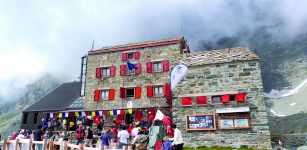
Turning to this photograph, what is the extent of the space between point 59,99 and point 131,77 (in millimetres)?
12115

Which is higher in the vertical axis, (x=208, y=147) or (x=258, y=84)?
(x=258, y=84)

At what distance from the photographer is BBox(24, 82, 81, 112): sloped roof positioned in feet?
99.3

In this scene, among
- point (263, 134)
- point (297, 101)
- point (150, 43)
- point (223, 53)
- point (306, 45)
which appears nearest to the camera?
point (263, 134)

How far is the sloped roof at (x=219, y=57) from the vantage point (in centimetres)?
1600

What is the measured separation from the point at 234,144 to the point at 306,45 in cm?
8047

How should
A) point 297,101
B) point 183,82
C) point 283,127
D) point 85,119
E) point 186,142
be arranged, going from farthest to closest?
point 297,101 < point 283,127 < point 85,119 < point 183,82 < point 186,142

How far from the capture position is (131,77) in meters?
25.2

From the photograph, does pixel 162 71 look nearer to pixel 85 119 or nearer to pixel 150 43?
pixel 150 43

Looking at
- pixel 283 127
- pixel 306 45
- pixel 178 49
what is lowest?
pixel 283 127

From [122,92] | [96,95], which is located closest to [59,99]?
[96,95]

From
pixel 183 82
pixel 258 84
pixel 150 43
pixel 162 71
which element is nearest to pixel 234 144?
pixel 258 84

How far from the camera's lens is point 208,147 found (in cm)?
1486

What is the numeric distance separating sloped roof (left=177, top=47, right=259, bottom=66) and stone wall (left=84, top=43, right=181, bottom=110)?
5.85 meters

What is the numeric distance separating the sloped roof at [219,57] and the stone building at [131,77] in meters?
4.86
